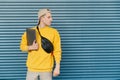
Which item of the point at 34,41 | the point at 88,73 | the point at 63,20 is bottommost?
the point at 88,73

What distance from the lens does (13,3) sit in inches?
275

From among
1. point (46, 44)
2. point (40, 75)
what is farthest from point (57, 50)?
point (40, 75)

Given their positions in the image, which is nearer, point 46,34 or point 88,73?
point 46,34


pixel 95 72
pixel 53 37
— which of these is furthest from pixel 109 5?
pixel 53 37

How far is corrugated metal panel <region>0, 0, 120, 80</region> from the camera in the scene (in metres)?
7.02

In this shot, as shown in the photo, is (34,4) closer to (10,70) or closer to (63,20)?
(63,20)

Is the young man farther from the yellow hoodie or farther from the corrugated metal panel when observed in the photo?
the corrugated metal panel

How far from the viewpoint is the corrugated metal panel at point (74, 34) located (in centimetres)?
702

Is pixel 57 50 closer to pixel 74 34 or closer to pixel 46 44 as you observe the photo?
pixel 46 44

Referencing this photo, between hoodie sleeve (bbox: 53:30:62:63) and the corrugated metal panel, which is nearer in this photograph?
hoodie sleeve (bbox: 53:30:62:63)

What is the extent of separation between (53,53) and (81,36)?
1440 mm

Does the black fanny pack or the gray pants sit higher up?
the black fanny pack

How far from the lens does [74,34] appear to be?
7.09 m

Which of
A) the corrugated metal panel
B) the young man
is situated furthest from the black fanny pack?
the corrugated metal panel
